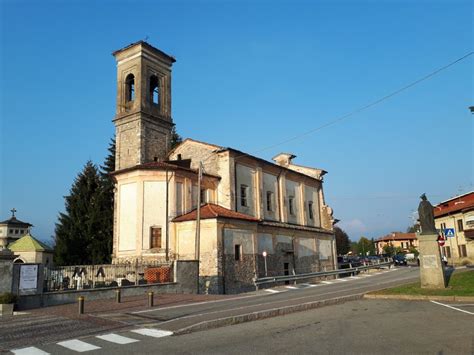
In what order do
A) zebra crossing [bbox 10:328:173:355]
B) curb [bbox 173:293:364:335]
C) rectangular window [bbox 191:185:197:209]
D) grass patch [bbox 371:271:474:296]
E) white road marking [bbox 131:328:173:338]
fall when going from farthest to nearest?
rectangular window [bbox 191:185:197:209] < grass patch [bbox 371:271:474:296] < curb [bbox 173:293:364:335] < white road marking [bbox 131:328:173:338] < zebra crossing [bbox 10:328:173:355]

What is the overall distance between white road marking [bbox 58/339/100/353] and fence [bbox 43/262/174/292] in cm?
890

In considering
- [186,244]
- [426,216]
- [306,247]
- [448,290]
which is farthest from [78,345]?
[306,247]

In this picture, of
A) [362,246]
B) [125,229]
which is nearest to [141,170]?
[125,229]

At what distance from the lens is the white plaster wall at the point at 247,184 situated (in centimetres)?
3209

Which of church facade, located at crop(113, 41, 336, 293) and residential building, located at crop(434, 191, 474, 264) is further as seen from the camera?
residential building, located at crop(434, 191, 474, 264)

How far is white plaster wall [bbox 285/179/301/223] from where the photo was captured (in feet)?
129

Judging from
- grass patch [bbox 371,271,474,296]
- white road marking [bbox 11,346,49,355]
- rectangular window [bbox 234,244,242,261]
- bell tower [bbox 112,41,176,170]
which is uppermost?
bell tower [bbox 112,41,176,170]

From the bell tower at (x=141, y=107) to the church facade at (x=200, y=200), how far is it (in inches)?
3.3

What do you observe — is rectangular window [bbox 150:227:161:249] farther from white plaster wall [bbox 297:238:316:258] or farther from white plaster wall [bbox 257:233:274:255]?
white plaster wall [bbox 297:238:316:258]

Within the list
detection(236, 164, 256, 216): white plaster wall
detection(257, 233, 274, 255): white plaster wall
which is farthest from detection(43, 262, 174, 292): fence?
detection(236, 164, 256, 216): white plaster wall

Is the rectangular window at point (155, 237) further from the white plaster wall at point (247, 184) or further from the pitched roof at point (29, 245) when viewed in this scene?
the pitched roof at point (29, 245)

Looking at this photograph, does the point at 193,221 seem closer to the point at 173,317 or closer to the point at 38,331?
the point at 173,317

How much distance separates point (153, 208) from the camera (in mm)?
27656

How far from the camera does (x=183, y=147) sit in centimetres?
3397
